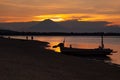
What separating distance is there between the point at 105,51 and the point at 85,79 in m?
32.8

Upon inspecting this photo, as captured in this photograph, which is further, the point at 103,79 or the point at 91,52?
the point at 91,52

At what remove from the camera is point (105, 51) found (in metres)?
49.3

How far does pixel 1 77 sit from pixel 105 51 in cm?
3707

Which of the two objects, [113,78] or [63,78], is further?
[113,78]

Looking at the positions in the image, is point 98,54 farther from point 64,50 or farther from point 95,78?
point 95,78

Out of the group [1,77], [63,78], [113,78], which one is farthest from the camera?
[113,78]

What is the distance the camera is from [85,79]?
672 inches

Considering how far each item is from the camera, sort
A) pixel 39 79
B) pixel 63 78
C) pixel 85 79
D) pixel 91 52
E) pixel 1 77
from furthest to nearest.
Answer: pixel 91 52 < pixel 85 79 < pixel 63 78 < pixel 39 79 < pixel 1 77

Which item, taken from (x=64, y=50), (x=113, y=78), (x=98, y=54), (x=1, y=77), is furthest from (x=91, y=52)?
(x=1, y=77)

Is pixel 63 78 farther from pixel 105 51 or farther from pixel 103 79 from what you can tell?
pixel 105 51

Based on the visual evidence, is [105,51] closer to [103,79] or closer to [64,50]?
[64,50]

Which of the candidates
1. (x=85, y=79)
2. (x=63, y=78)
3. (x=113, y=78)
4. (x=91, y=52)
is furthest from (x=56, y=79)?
(x=91, y=52)

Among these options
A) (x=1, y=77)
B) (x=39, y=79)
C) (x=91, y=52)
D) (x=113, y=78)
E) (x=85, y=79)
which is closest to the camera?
(x=1, y=77)

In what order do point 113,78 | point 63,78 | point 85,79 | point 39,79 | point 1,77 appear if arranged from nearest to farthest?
point 1,77 → point 39,79 → point 63,78 → point 85,79 → point 113,78
